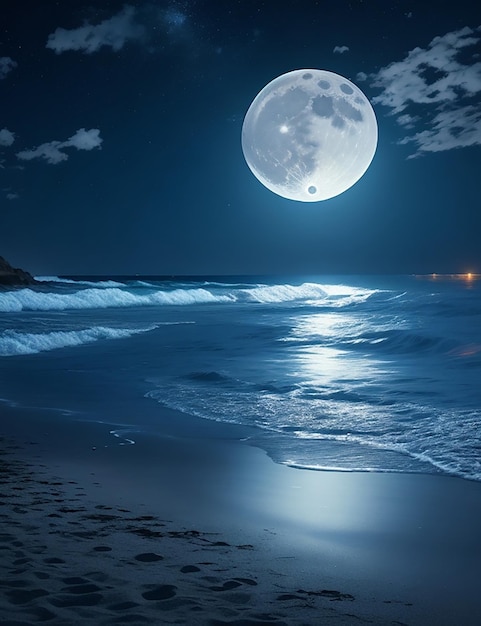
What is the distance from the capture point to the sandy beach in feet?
9.84

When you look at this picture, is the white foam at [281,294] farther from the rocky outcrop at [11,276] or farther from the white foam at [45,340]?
the white foam at [45,340]

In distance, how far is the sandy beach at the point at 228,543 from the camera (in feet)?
9.84

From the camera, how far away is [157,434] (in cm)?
762

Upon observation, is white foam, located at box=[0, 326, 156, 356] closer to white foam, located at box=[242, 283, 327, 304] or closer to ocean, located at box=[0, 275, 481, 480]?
ocean, located at box=[0, 275, 481, 480]

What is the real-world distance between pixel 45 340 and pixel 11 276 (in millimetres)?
39939

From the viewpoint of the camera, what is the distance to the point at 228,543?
13.0ft

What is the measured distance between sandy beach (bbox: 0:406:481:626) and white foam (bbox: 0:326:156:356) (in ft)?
36.7

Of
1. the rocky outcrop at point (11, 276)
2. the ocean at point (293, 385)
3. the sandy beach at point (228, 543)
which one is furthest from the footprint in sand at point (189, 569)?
the rocky outcrop at point (11, 276)

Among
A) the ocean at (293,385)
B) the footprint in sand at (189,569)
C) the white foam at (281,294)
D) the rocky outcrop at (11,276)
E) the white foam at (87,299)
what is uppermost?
the white foam at (281,294)

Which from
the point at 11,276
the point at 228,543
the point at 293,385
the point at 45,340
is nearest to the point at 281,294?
the point at 11,276

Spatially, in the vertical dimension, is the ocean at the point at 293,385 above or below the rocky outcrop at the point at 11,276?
below

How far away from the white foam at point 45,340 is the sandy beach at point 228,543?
11181 millimetres

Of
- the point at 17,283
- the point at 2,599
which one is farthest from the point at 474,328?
the point at 17,283

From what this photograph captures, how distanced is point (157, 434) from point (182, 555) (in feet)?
13.1
